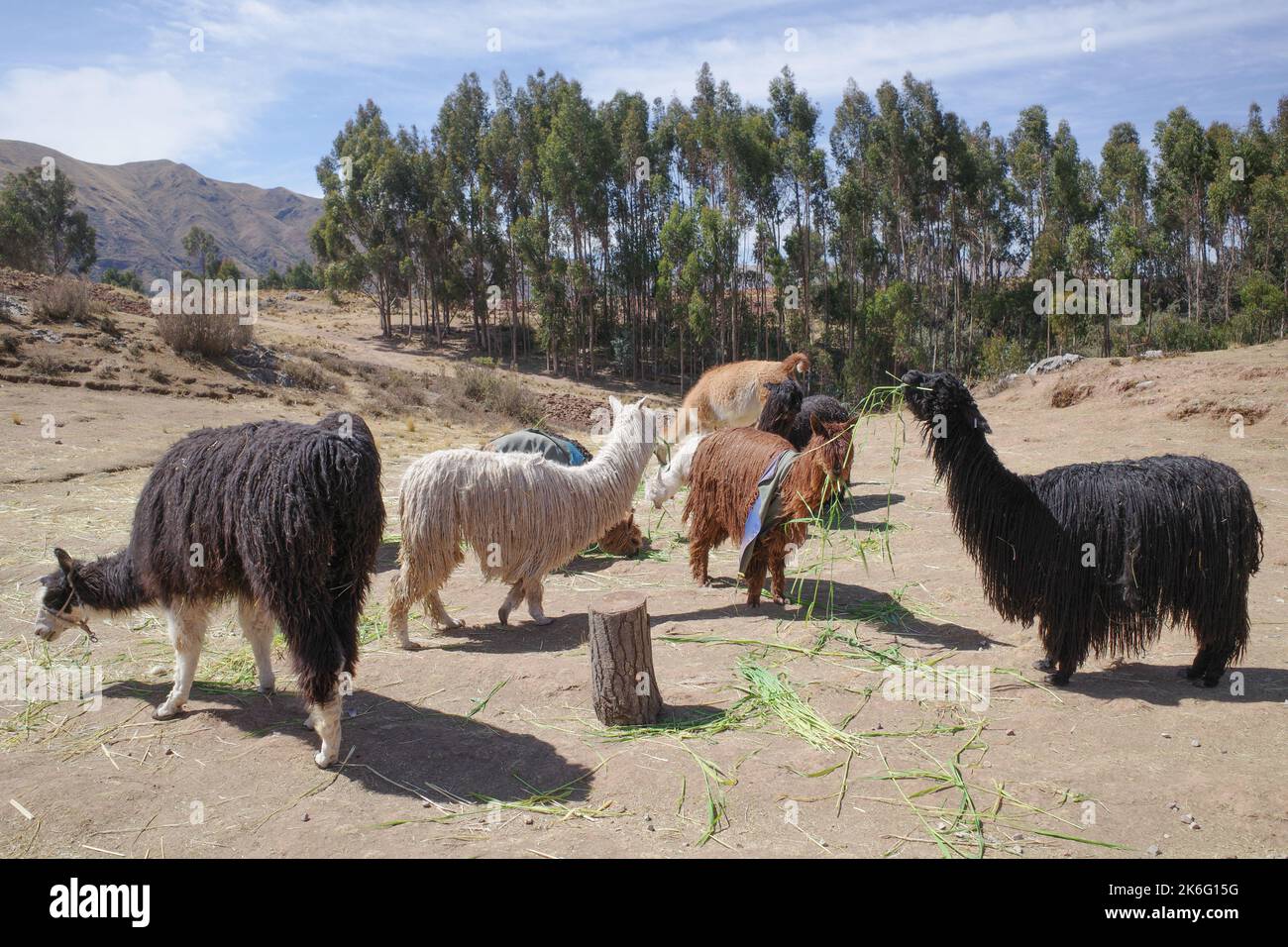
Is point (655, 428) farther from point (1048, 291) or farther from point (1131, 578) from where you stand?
point (1048, 291)

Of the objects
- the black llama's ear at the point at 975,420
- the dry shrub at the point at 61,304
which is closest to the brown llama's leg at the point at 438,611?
the black llama's ear at the point at 975,420

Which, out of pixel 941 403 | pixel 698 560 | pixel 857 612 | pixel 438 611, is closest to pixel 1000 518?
pixel 941 403

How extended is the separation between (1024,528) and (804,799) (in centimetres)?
270

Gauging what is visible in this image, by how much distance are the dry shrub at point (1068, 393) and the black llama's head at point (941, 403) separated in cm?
1492

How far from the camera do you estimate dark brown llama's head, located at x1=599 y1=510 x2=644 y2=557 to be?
9.65 meters

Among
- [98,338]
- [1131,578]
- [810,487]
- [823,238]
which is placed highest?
[823,238]

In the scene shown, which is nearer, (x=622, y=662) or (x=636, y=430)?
(x=622, y=662)

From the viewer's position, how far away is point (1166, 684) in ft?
18.2

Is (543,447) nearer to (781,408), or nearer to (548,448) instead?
(548,448)

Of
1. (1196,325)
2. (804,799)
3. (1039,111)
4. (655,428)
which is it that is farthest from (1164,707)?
(1039,111)

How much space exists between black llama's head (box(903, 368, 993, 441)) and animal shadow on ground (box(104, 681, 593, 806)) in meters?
3.30

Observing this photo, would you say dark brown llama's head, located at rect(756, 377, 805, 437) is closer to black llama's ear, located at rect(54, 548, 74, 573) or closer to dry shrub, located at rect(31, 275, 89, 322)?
black llama's ear, located at rect(54, 548, 74, 573)

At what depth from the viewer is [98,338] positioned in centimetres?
1948

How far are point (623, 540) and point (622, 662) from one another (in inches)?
182
